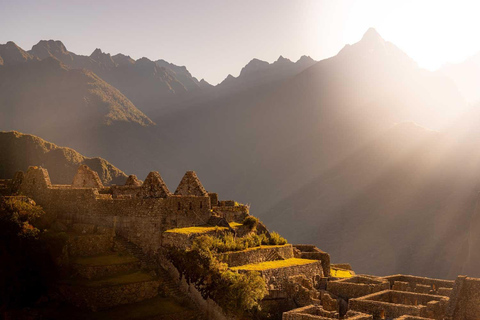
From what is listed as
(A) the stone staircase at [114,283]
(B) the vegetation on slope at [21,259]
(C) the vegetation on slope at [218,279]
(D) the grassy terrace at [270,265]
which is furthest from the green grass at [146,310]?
(D) the grassy terrace at [270,265]

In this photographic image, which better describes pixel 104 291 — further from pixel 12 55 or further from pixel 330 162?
pixel 330 162

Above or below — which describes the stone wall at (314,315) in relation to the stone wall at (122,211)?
below

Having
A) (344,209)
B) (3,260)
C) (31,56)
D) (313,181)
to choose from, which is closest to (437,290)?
(3,260)

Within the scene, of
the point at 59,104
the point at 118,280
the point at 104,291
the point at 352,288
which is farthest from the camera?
the point at 59,104

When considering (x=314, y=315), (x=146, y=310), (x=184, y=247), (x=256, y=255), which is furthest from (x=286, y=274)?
(x=146, y=310)

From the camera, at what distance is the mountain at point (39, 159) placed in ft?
177

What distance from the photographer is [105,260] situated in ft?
79.9

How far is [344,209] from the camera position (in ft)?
471

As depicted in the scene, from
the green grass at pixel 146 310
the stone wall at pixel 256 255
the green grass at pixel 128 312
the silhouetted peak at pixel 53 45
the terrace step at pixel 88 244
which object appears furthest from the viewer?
the silhouetted peak at pixel 53 45

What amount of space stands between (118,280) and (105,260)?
1.82 meters

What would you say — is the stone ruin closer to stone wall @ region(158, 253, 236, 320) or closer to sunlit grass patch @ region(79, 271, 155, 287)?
stone wall @ region(158, 253, 236, 320)

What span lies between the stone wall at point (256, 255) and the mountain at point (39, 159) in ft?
113

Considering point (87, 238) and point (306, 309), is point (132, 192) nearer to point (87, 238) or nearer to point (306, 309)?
point (87, 238)

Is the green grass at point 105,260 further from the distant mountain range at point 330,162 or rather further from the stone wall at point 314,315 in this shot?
the distant mountain range at point 330,162
